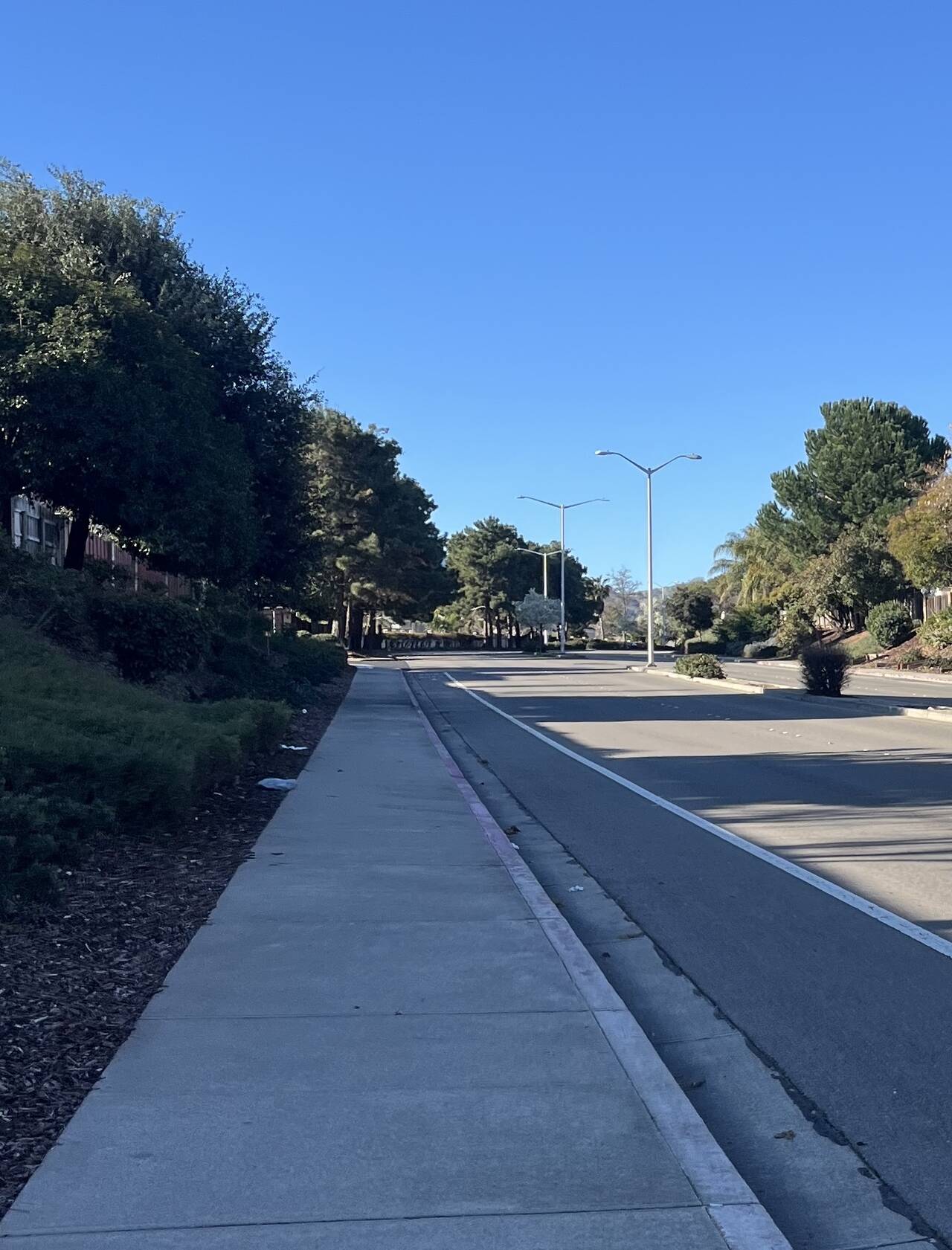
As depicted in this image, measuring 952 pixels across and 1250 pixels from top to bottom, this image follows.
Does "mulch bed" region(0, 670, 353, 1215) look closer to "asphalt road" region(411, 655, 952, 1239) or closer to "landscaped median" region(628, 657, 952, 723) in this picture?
"asphalt road" region(411, 655, 952, 1239)

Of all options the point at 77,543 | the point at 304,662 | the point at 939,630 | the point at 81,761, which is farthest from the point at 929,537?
the point at 81,761

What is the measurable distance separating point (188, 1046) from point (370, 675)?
41.5 m

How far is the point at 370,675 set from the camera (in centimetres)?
4650

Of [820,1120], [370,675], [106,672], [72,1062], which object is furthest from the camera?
[370,675]

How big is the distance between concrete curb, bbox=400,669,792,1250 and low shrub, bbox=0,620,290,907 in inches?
120

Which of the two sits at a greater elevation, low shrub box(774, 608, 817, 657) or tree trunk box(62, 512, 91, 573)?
tree trunk box(62, 512, 91, 573)

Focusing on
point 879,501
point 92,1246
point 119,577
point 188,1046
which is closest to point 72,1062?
point 188,1046

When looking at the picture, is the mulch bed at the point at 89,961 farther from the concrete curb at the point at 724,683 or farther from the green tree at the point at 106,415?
the concrete curb at the point at 724,683

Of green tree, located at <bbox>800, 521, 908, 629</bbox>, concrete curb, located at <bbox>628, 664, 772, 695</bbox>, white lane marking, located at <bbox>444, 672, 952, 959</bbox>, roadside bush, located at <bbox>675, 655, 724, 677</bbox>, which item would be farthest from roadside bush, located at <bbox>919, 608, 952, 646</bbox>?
white lane marking, located at <bbox>444, 672, 952, 959</bbox>

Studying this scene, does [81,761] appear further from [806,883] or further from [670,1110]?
[670,1110]

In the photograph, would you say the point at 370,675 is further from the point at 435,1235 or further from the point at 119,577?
the point at 435,1235

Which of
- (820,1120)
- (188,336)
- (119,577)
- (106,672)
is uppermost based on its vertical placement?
(188,336)

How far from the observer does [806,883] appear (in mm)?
8594

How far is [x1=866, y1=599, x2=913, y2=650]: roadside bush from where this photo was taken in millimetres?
56000
